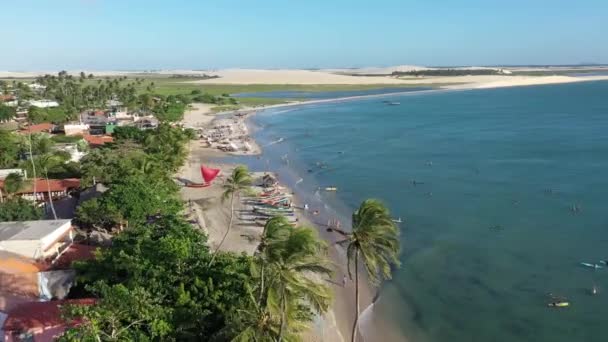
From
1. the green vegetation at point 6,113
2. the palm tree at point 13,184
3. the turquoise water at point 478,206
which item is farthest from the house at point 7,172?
the green vegetation at point 6,113

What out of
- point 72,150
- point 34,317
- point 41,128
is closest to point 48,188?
point 72,150

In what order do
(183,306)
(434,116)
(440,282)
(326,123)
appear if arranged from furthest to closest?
(434,116)
(326,123)
(440,282)
(183,306)

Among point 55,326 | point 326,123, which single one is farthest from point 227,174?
point 326,123

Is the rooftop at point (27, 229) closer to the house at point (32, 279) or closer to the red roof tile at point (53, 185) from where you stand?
the house at point (32, 279)

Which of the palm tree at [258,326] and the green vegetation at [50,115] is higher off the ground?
the palm tree at [258,326]

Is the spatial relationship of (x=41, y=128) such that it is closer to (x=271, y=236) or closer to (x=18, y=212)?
(x=18, y=212)

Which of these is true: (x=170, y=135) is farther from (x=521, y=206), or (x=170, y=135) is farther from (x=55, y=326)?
(x=55, y=326)
